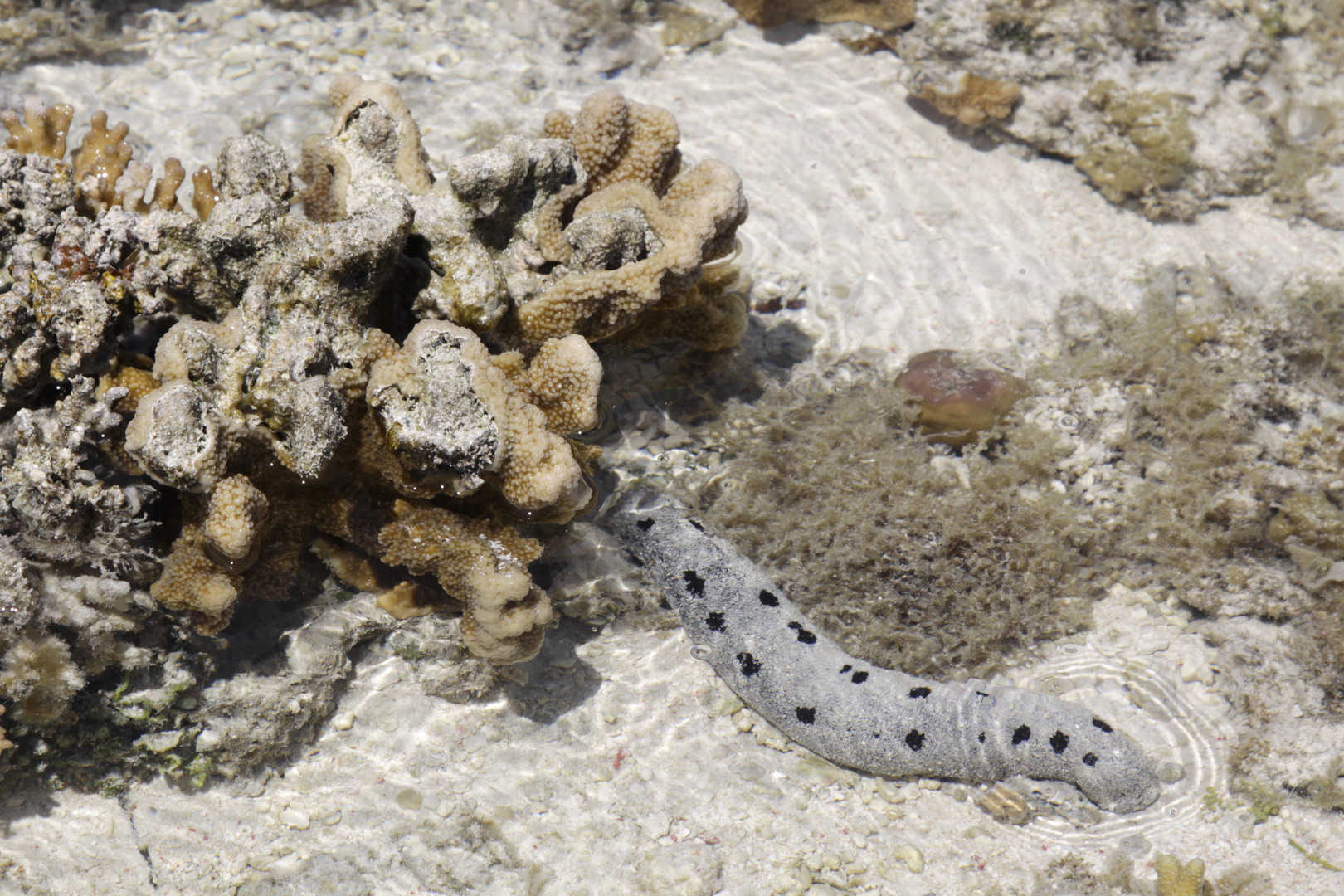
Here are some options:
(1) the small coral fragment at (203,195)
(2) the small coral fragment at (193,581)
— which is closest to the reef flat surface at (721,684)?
(2) the small coral fragment at (193,581)

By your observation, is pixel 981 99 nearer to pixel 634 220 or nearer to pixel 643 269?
pixel 634 220

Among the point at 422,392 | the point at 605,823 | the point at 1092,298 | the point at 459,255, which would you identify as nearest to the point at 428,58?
the point at 459,255

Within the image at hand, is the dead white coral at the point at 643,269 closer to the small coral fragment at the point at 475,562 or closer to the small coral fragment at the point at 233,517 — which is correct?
the small coral fragment at the point at 475,562

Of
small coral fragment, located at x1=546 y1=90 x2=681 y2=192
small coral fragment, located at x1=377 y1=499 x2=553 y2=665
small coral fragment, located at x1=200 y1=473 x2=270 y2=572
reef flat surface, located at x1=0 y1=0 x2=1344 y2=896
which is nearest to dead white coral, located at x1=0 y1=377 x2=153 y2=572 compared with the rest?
small coral fragment, located at x1=200 y1=473 x2=270 y2=572

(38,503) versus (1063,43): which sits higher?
(1063,43)

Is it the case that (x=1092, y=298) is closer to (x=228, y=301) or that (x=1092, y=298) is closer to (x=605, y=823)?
(x=605, y=823)
